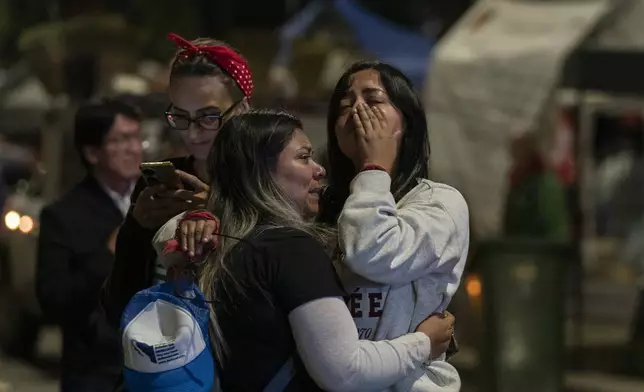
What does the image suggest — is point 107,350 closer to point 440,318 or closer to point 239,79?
point 239,79

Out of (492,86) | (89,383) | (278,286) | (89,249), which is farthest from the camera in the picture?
(492,86)

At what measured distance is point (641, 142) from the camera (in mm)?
20562

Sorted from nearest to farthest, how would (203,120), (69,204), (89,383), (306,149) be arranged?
1. (306,149)
2. (203,120)
3. (89,383)
4. (69,204)

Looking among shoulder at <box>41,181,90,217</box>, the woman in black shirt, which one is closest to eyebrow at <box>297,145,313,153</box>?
the woman in black shirt

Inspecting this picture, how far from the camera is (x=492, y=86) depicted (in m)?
13.1

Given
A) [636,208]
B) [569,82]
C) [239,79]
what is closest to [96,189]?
[239,79]

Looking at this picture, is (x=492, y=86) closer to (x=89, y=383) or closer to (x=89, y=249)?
(x=89, y=249)

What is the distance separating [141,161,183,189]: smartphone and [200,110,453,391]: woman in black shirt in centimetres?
31

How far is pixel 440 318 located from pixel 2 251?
332 inches

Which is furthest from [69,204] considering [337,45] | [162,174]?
[337,45]

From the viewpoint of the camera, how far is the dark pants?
4941 millimetres

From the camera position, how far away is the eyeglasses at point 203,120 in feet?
12.9

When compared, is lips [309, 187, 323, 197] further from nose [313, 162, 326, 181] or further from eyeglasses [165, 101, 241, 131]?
eyeglasses [165, 101, 241, 131]

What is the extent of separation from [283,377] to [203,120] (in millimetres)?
1001
